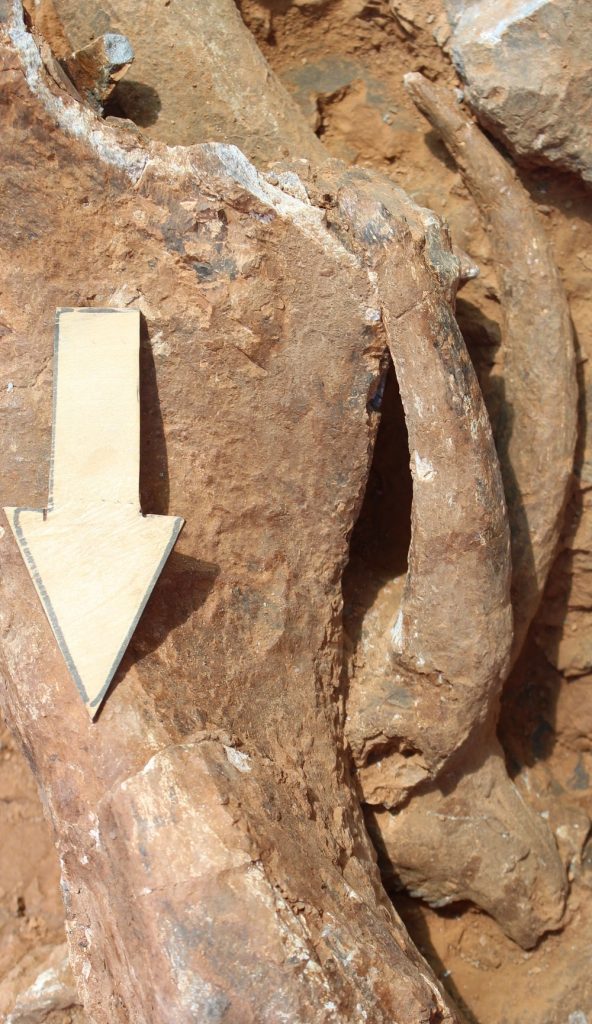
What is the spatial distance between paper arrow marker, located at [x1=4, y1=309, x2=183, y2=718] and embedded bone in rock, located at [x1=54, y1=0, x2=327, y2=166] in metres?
0.86

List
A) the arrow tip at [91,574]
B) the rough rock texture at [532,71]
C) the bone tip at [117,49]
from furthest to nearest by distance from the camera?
the rough rock texture at [532,71] → the bone tip at [117,49] → the arrow tip at [91,574]

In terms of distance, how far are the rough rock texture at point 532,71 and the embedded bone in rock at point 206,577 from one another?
635 mm

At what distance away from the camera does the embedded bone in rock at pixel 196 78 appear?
8.40 feet

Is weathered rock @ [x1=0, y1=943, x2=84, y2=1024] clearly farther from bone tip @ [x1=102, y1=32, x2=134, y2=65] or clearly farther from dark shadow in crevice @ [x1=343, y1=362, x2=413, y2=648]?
bone tip @ [x1=102, y1=32, x2=134, y2=65]

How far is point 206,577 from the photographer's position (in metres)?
2.13

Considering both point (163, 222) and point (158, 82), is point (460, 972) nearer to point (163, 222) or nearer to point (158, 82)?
point (163, 222)

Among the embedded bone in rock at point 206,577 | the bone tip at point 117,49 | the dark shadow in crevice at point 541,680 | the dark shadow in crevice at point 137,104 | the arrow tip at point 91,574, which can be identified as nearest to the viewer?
the embedded bone in rock at point 206,577

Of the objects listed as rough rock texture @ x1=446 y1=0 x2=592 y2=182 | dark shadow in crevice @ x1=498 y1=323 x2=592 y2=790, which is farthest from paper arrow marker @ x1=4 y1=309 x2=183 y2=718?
dark shadow in crevice @ x1=498 y1=323 x2=592 y2=790

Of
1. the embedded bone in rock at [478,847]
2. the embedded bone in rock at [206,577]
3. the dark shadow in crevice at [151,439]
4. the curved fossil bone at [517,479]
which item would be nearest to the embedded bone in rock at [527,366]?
the curved fossil bone at [517,479]

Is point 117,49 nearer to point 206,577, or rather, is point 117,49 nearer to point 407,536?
point 206,577

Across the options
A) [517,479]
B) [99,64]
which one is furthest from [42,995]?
[99,64]

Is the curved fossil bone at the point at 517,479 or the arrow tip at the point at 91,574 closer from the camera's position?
the arrow tip at the point at 91,574

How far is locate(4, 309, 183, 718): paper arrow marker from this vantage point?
74.9 inches

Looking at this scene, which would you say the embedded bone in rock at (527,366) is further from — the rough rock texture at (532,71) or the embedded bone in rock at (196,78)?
the embedded bone in rock at (196,78)
